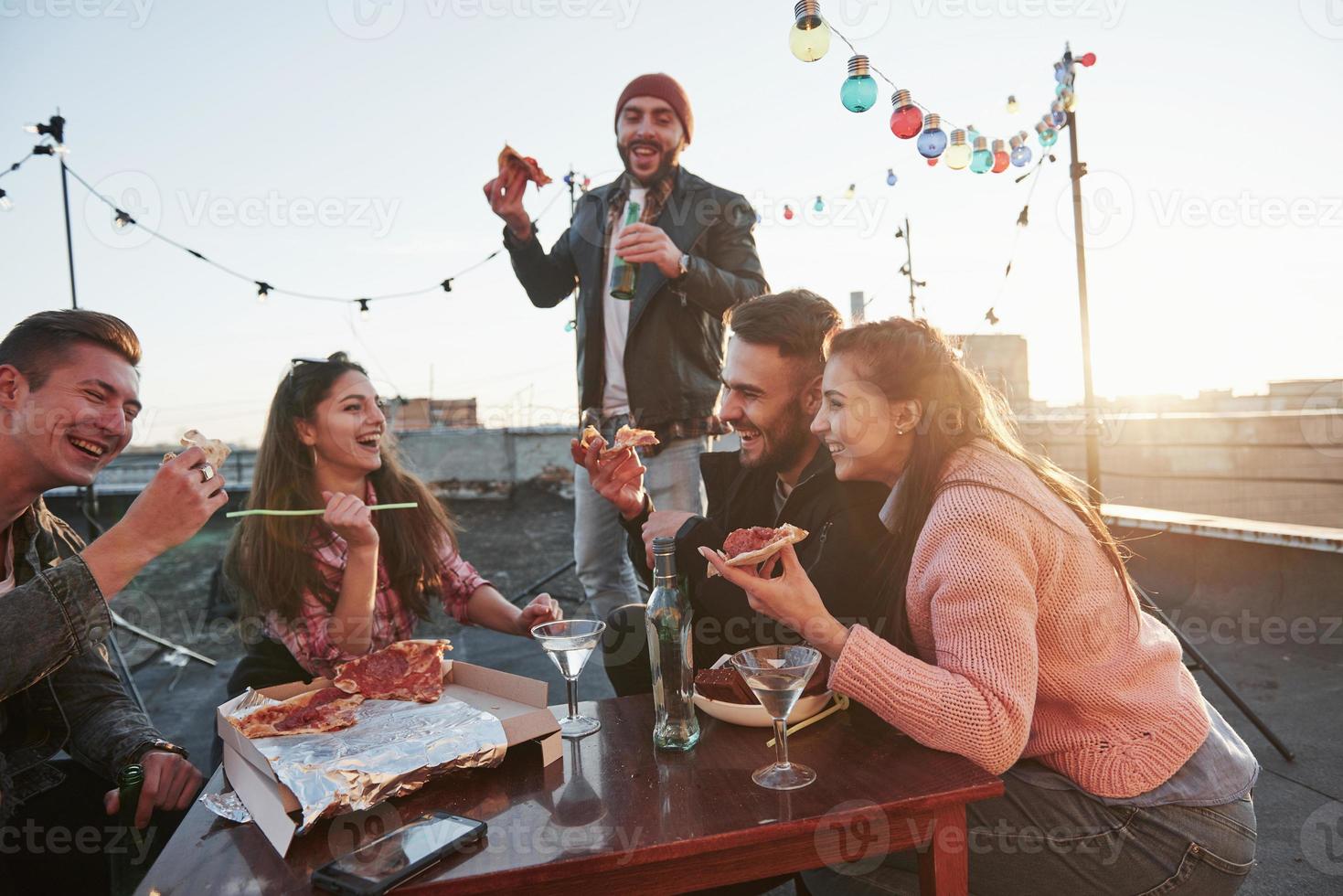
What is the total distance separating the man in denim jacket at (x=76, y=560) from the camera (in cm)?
176

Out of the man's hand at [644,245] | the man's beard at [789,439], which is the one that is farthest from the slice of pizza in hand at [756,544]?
the man's hand at [644,245]

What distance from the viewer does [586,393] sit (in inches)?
142

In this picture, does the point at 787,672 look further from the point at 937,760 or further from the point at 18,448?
the point at 18,448

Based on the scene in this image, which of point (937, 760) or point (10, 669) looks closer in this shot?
point (937, 760)

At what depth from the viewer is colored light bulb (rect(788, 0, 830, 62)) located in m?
2.77

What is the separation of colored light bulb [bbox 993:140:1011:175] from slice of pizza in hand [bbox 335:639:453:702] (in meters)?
3.86

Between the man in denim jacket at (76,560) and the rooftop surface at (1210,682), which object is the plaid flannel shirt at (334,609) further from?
the man in denim jacket at (76,560)

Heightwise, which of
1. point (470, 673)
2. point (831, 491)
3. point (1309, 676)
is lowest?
point (1309, 676)

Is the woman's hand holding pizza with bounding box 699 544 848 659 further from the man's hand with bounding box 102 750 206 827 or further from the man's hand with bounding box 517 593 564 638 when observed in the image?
the man's hand with bounding box 102 750 206 827

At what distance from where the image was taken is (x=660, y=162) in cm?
346

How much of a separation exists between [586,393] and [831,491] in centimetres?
175

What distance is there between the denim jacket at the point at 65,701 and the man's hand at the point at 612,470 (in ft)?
4.31

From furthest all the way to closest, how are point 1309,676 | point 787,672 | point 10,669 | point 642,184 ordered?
point 1309,676, point 642,184, point 10,669, point 787,672

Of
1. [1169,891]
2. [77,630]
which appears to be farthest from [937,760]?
[77,630]
